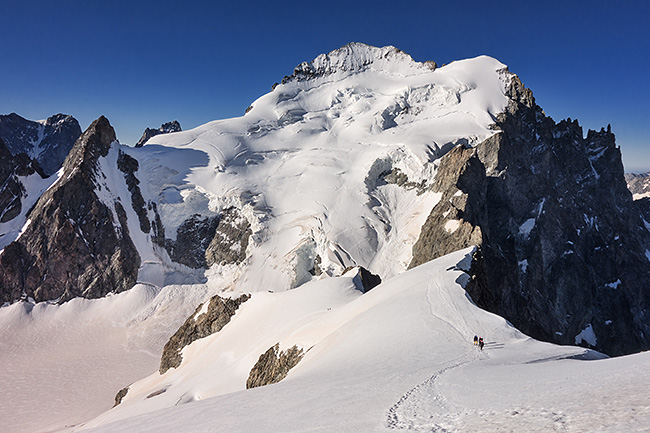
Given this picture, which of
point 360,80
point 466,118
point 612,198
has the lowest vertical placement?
point 612,198

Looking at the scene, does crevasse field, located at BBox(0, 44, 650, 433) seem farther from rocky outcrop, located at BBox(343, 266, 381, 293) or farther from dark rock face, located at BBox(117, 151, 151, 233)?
dark rock face, located at BBox(117, 151, 151, 233)

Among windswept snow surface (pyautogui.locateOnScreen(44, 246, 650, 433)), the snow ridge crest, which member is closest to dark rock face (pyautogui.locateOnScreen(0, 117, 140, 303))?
windswept snow surface (pyautogui.locateOnScreen(44, 246, 650, 433))

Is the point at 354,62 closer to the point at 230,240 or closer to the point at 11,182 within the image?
the point at 230,240

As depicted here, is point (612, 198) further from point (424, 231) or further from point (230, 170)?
point (230, 170)

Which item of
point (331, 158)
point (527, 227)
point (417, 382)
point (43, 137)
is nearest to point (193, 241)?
point (331, 158)

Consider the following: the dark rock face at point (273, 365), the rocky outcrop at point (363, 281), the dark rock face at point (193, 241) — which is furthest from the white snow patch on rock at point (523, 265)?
the dark rock face at point (273, 365)

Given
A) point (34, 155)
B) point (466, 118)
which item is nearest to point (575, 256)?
point (466, 118)
